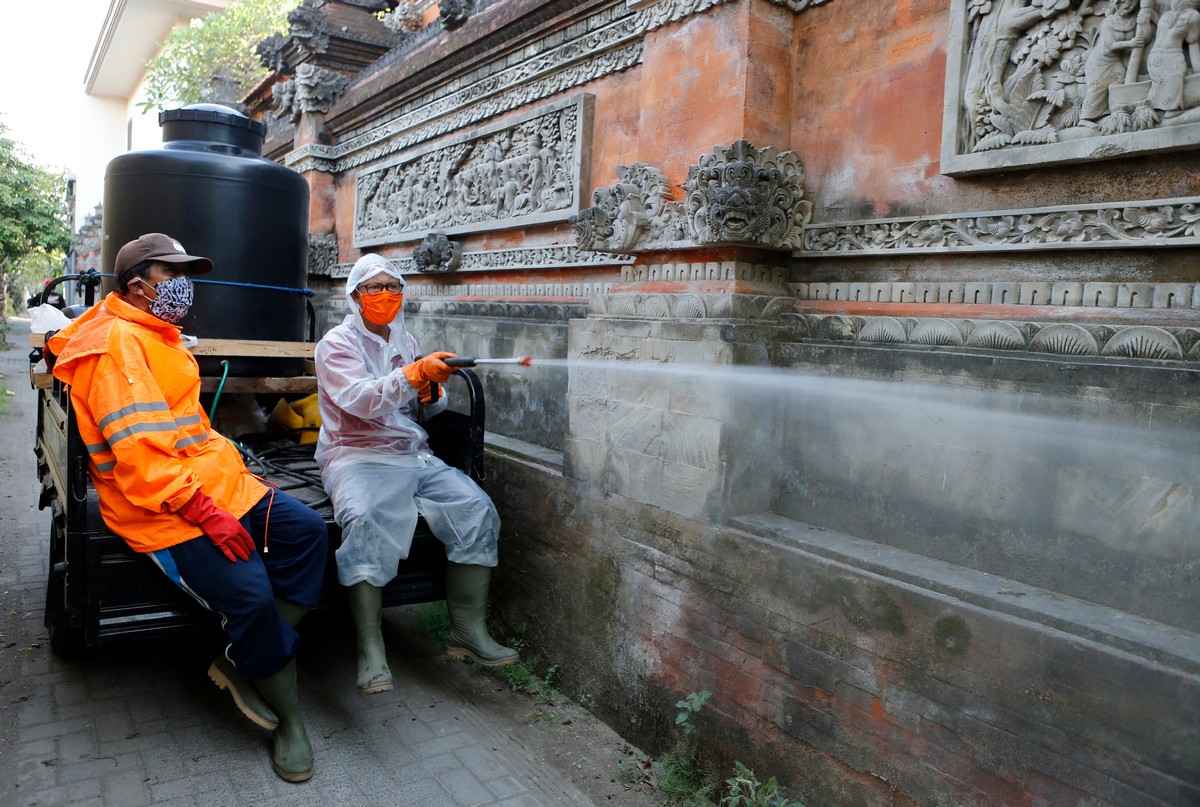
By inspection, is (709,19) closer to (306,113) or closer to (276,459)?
(276,459)

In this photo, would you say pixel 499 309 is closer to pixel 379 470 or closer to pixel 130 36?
pixel 379 470

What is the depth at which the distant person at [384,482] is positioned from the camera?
4062 mm

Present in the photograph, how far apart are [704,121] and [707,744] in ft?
9.29

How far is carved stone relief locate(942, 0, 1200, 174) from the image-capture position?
272 centimetres

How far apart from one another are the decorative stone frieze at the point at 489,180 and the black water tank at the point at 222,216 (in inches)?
45.8

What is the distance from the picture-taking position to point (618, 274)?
17.3 ft

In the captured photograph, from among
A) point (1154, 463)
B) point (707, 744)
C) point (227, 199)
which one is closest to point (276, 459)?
point (227, 199)

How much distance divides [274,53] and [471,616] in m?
8.14

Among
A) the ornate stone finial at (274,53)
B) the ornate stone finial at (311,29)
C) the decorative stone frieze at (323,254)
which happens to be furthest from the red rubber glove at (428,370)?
the ornate stone finial at (274,53)

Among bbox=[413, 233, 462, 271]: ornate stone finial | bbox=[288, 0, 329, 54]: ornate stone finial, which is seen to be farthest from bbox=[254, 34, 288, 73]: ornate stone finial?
bbox=[413, 233, 462, 271]: ornate stone finial

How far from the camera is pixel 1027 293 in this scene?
3.12 metres

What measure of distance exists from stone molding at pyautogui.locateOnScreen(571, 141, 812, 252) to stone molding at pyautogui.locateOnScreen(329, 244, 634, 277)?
1.44 ft

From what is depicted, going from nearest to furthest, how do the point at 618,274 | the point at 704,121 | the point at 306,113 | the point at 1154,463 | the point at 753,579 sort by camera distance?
the point at 1154,463 → the point at 753,579 → the point at 704,121 → the point at 618,274 → the point at 306,113

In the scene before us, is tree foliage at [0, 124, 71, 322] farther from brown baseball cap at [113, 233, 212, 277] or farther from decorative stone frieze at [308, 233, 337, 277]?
brown baseball cap at [113, 233, 212, 277]
